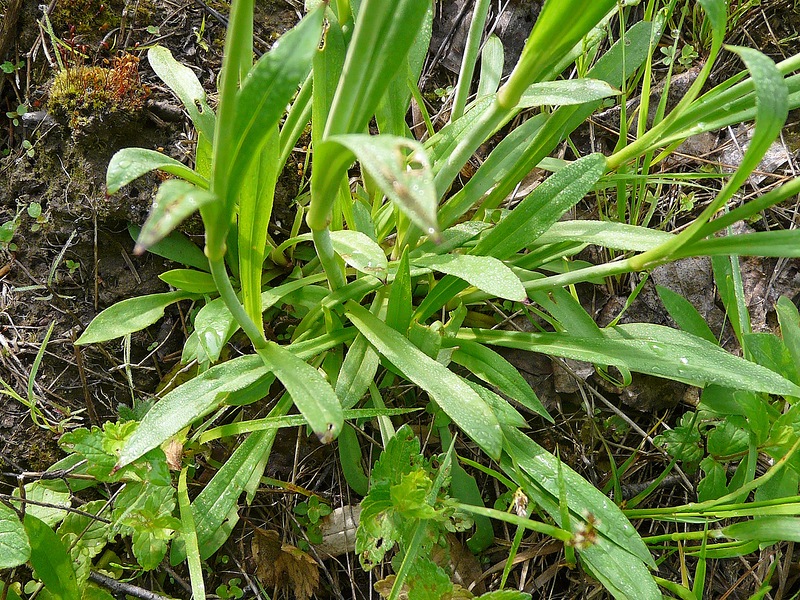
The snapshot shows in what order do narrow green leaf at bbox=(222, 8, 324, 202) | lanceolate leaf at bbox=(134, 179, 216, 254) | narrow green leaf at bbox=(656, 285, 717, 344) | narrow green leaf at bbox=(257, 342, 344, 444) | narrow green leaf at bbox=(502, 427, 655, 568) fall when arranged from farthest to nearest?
narrow green leaf at bbox=(656, 285, 717, 344)
narrow green leaf at bbox=(502, 427, 655, 568)
narrow green leaf at bbox=(257, 342, 344, 444)
narrow green leaf at bbox=(222, 8, 324, 202)
lanceolate leaf at bbox=(134, 179, 216, 254)

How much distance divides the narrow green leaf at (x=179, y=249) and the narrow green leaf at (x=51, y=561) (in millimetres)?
570

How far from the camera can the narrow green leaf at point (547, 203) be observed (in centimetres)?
106

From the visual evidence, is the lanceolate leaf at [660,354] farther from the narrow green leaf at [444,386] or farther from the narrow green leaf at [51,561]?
Answer: the narrow green leaf at [51,561]

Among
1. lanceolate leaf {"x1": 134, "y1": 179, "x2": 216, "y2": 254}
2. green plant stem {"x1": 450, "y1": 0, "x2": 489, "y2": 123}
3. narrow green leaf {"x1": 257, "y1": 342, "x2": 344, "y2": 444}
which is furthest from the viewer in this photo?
green plant stem {"x1": 450, "y1": 0, "x2": 489, "y2": 123}

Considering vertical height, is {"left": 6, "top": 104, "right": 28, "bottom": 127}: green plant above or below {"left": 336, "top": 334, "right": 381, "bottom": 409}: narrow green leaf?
above

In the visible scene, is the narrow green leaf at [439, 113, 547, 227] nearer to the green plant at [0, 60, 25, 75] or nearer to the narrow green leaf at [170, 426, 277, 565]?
the narrow green leaf at [170, 426, 277, 565]

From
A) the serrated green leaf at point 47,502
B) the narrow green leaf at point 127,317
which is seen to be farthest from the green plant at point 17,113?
the serrated green leaf at point 47,502

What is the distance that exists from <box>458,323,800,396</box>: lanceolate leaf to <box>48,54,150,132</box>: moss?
95 centimetres

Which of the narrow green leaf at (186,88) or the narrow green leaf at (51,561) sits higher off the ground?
the narrow green leaf at (186,88)

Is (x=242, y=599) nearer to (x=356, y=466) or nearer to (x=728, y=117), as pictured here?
(x=356, y=466)

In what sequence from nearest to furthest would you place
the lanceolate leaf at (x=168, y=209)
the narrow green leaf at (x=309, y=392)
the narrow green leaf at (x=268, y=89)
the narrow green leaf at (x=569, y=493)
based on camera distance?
the lanceolate leaf at (x=168, y=209), the narrow green leaf at (x=268, y=89), the narrow green leaf at (x=309, y=392), the narrow green leaf at (x=569, y=493)

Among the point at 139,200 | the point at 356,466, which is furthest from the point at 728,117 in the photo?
the point at 139,200

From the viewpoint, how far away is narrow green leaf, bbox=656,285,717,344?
1229 mm

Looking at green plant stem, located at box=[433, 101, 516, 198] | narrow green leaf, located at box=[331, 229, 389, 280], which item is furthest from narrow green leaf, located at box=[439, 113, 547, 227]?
narrow green leaf, located at box=[331, 229, 389, 280]
